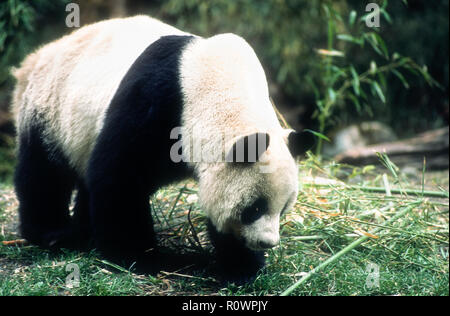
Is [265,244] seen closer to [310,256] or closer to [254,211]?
[254,211]

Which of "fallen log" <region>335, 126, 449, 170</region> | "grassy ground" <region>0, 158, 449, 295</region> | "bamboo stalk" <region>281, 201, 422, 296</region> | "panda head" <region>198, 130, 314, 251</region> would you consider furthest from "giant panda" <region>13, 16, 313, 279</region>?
"fallen log" <region>335, 126, 449, 170</region>

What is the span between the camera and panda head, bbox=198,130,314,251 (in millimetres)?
2666

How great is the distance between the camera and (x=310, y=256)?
342 centimetres

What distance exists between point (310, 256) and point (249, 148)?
1189 millimetres

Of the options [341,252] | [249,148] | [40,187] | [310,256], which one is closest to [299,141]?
[249,148]

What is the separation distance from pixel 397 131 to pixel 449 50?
2170 millimetres

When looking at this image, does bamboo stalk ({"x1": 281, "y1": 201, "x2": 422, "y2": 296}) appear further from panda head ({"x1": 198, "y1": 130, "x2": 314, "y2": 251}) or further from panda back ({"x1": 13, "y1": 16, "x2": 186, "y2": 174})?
panda back ({"x1": 13, "y1": 16, "x2": 186, "y2": 174})

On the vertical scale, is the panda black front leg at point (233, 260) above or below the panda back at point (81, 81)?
below

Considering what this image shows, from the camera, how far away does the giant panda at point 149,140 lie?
2.71 metres

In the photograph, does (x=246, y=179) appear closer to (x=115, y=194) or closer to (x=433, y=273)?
(x=115, y=194)

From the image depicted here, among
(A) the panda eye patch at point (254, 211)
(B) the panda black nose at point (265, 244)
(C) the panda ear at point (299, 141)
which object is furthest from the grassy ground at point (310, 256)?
(C) the panda ear at point (299, 141)

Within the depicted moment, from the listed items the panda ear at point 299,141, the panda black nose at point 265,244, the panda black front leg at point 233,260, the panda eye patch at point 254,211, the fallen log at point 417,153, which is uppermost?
the panda ear at point 299,141

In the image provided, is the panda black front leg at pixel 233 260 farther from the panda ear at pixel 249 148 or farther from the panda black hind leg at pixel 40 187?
the panda black hind leg at pixel 40 187

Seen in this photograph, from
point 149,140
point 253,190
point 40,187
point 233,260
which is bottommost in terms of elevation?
point 233,260
